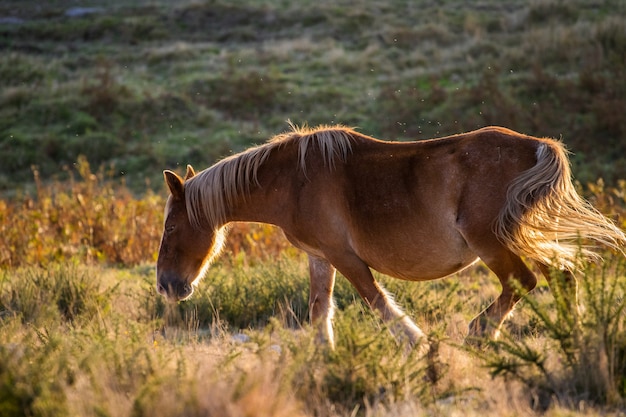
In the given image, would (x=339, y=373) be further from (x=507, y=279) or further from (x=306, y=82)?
(x=306, y=82)

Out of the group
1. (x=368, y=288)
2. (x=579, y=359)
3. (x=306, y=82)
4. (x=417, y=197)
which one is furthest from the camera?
(x=306, y=82)

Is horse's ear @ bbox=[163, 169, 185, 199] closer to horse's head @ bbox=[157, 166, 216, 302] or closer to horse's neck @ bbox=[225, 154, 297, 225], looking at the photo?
horse's head @ bbox=[157, 166, 216, 302]

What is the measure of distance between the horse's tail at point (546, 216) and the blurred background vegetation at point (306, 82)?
11.8 meters

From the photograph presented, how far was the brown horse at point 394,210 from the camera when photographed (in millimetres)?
4938

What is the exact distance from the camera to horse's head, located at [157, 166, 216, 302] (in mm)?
5945

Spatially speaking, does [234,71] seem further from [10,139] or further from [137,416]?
[137,416]

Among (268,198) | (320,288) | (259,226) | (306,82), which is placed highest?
(268,198)

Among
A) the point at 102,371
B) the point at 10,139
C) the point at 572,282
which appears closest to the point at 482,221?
the point at 572,282

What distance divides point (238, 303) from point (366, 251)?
2.30 meters

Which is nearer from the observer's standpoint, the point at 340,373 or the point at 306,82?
the point at 340,373

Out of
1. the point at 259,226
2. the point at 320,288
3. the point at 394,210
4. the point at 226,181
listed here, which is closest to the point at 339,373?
the point at 394,210

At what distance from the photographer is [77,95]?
947 inches

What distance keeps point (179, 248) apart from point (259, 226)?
18.4 ft

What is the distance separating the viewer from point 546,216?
4949 mm
